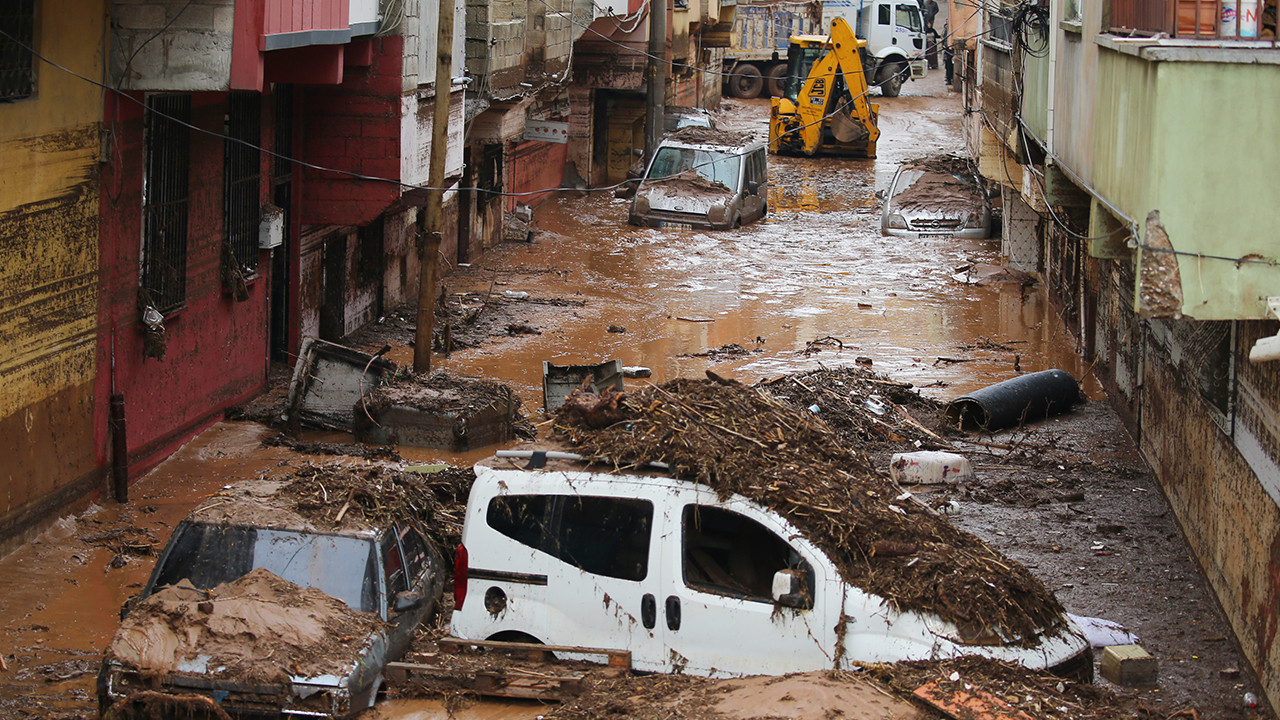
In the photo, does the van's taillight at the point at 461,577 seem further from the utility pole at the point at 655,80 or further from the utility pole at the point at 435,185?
the utility pole at the point at 655,80

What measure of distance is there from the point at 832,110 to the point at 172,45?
29.9 m

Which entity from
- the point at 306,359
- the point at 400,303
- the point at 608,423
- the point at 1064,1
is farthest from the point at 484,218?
the point at 608,423

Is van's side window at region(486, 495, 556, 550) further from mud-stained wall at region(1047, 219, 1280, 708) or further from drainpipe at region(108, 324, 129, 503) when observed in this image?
drainpipe at region(108, 324, 129, 503)

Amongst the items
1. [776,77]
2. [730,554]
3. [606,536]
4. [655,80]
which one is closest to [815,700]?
[730,554]

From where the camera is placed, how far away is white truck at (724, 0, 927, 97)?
5825 centimetres

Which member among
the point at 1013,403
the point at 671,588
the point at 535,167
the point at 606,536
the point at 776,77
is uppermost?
the point at 776,77

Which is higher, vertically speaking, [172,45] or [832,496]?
[172,45]

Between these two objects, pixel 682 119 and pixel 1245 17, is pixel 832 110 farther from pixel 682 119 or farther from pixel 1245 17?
pixel 1245 17

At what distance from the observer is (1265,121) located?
7066 millimetres

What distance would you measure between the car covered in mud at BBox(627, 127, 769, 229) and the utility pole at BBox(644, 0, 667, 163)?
6.06 feet

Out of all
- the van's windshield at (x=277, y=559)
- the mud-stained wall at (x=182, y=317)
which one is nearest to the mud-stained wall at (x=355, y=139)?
the mud-stained wall at (x=182, y=317)

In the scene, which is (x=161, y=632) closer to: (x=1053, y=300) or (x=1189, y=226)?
(x=1189, y=226)

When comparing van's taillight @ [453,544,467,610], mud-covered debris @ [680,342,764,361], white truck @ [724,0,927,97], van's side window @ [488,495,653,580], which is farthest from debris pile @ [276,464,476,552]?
white truck @ [724,0,927,97]

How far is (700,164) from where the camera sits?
1139 inches
